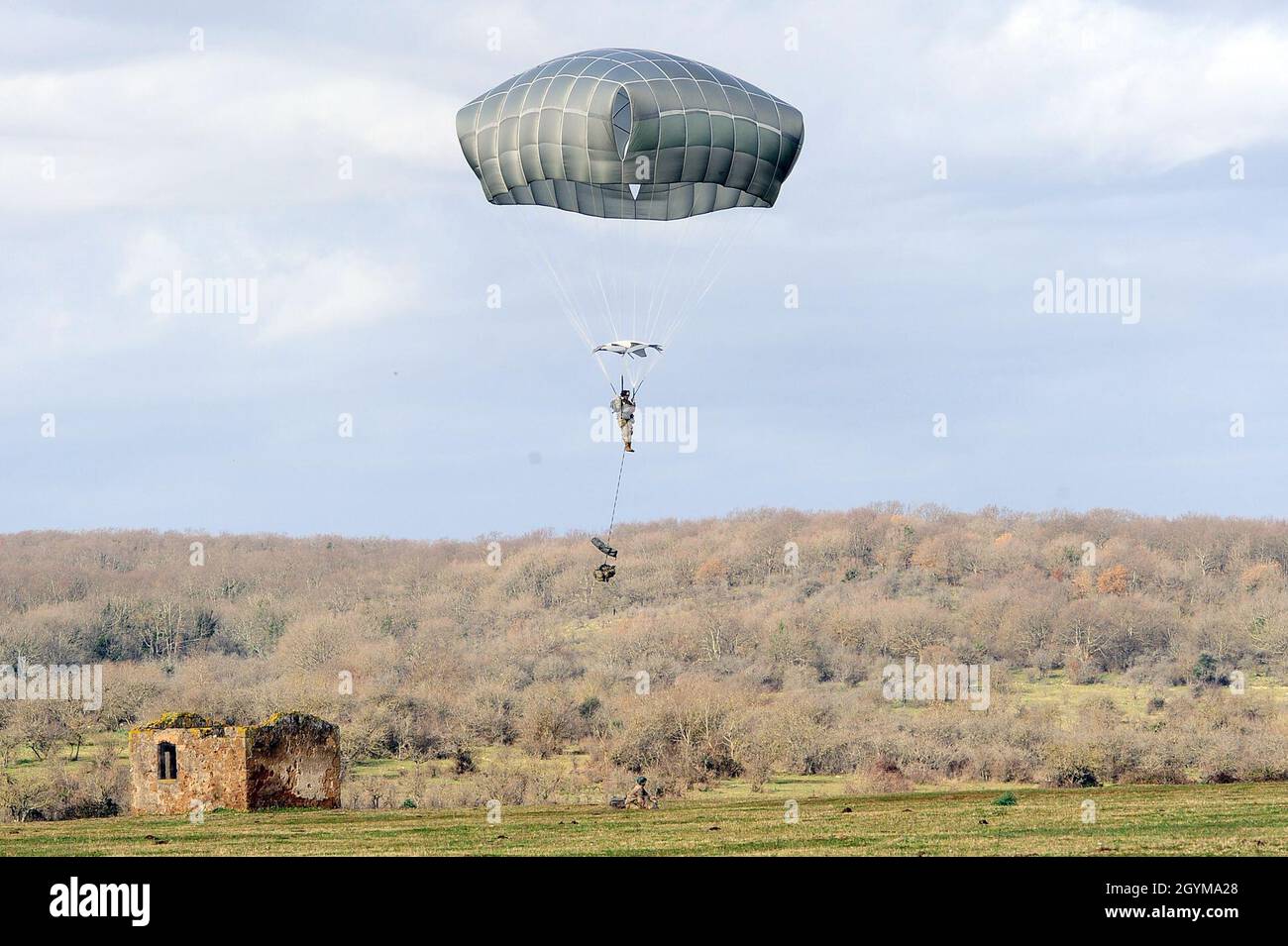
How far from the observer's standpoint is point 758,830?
91.0ft

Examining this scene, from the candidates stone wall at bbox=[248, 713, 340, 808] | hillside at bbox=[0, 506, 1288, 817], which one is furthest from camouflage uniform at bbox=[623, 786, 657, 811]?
stone wall at bbox=[248, 713, 340, 808]

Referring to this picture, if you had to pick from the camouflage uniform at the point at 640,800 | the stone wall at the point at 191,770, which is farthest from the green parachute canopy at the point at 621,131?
the stone wall at the point at 191,770

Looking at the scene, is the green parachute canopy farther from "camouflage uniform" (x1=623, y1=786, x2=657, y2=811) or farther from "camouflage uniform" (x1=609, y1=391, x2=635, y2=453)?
"camouflage uniform" (x1=623, y1=786, x2=657, y2=811)

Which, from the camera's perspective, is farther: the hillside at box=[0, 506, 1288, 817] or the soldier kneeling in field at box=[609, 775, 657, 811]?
the hillside at box=[0, 506, 1288, 817]

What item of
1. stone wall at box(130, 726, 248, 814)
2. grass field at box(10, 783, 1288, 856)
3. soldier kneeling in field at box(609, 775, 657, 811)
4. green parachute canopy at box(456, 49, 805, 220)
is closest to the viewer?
grass field at box(10, 783, 1288, 856)

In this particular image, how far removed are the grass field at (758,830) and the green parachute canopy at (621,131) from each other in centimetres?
1201

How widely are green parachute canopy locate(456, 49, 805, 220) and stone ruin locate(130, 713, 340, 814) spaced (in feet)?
39.6

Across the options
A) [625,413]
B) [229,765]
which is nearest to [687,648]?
[229,765]

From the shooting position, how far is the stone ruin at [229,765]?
108ft

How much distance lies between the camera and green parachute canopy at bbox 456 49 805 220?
29.5 meters
